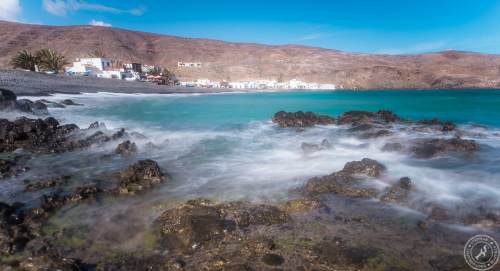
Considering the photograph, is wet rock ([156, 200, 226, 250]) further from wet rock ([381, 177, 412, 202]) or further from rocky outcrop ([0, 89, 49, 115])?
rocky outcrop ([0, 89, 49, 115])

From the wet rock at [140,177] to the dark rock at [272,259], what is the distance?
15.9 feet

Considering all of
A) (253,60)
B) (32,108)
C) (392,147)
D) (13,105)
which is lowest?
(392,147)

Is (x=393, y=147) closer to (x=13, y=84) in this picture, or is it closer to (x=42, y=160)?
(x=42, y=160)

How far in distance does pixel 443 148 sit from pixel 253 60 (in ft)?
488

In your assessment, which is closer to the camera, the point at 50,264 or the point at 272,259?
the point at 50,264

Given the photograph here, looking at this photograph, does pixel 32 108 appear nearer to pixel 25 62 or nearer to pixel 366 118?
pixel 366 118

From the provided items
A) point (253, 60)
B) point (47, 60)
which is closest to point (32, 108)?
point (47, 60)

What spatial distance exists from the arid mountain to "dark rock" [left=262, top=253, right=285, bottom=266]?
12303 centimetres

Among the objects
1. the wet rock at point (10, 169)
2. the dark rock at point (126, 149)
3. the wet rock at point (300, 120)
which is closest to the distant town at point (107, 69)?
the wet rock at point (300, 120)

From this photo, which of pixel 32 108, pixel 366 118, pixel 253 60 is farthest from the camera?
pixel 253 60

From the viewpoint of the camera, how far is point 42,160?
12125 millimetres

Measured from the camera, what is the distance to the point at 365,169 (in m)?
10.2

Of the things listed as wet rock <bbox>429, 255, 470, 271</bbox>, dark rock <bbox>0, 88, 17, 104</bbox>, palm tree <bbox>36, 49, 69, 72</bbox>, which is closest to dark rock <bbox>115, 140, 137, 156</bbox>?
wet rock <bbox>429, 255, 470, 271</bbox>

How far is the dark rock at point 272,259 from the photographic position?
5.38m
